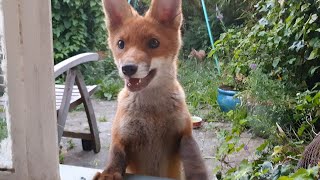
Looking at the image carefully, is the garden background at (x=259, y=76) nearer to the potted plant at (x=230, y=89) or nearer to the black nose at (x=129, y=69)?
the potted plant at (x=230, y=89)

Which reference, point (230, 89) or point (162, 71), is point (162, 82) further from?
point (230, 89)

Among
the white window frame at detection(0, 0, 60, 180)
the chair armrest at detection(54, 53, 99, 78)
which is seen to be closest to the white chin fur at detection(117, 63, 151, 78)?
the white window frame at detection(0, 0, 60, 180)

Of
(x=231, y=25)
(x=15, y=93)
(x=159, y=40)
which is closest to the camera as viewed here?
(x=15, y=93)

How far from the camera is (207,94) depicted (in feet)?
15.2

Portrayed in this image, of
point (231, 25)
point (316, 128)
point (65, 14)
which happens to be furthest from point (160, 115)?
point (231, 25)

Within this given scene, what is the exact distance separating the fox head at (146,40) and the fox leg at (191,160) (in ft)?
0.62

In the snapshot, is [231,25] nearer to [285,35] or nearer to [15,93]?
[285,35]

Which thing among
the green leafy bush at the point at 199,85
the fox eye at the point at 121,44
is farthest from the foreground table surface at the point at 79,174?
the green leafy bush at the point at 199,85

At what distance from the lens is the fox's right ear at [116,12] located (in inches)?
55.8

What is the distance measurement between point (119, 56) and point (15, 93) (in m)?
0.43

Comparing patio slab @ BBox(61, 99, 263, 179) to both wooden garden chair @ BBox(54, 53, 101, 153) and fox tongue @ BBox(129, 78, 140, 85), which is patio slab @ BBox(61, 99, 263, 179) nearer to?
wooden garden chair @ BBox(54, 53, 101, 153)

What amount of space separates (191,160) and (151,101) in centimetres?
21

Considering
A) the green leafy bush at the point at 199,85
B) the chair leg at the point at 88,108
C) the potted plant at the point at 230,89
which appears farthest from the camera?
the green leafy bush at the point at 199,85

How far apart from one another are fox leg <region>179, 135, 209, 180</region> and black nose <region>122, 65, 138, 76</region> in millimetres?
238
